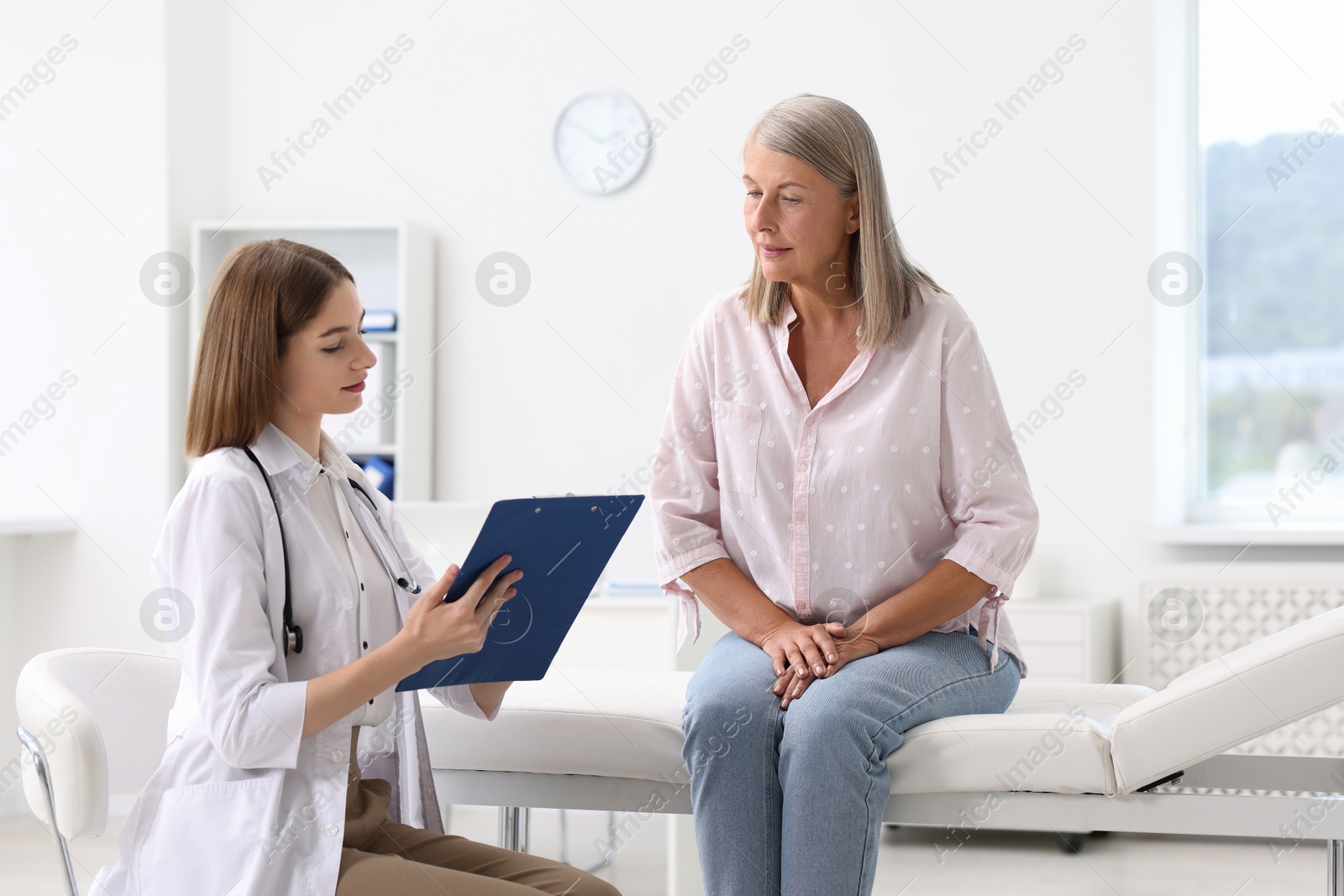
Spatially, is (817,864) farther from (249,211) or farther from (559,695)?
(249,211)

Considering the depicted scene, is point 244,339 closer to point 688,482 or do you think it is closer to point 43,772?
point 43,772

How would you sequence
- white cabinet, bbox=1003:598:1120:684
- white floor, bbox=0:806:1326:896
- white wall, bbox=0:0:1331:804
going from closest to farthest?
white floor, bbox=0:806:1326:896, white cabinet, bbox=1003:598:1120:684, white wall, bbox=0:0:1331:804

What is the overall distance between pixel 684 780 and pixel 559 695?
0.23 m

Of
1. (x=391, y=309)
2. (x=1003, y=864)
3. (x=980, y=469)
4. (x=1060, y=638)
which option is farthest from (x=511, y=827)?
(x=391, y=309)

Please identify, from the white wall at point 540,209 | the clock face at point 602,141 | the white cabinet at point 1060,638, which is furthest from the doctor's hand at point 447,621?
the clock face at point 602,141

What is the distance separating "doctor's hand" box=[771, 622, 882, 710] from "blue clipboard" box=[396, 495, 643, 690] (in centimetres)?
28

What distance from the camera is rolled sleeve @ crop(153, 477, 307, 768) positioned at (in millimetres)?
1200

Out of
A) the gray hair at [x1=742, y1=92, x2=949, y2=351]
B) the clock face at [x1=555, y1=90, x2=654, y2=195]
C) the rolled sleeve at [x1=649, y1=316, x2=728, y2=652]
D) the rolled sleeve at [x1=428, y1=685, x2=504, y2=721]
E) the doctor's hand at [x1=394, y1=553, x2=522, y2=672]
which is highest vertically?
the clock face at [x1=555, y1=90, x2=654, y2=195]

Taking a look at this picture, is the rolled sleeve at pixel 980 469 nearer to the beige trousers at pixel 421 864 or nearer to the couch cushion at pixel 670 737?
the couch cushion at pixel 670 737

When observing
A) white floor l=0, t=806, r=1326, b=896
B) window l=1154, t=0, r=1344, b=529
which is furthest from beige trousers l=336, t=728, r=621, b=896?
window l=1154, t=0, r=1344, b=529

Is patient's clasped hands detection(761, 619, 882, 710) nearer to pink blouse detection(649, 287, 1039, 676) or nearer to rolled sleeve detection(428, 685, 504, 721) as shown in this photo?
pink blouse detection(649, 287, 1039, 676)

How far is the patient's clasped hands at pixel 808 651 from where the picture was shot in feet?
4.89

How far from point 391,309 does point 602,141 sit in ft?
2.81

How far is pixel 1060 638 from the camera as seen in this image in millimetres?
3148
